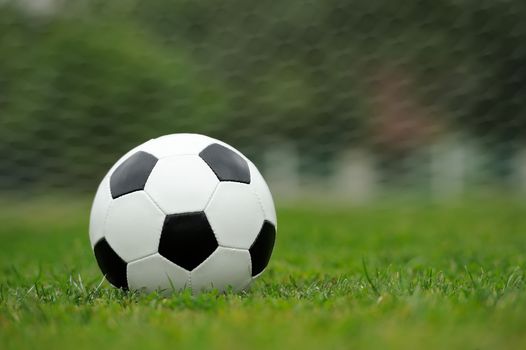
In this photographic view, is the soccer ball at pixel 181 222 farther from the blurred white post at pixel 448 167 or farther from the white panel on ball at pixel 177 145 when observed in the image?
the blurred white post at pixel 448 167

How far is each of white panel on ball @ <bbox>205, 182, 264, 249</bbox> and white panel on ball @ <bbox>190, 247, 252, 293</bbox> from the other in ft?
0.12

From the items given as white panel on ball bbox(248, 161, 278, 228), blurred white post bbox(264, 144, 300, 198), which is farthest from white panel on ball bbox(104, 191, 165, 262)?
blurred white post bbox(264, 144, 300, 198)

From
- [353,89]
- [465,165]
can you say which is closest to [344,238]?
[353,89]

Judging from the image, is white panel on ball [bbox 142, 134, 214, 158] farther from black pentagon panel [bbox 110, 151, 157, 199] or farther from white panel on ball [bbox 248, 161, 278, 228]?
white panel on ball [bbox 248, 161, 278, 228]

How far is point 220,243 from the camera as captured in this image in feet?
8.71

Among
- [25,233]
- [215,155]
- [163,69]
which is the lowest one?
[25,233]

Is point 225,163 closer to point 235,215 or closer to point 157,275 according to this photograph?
point 235,215

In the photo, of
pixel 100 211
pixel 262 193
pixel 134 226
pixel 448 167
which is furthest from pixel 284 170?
pixel 134 226

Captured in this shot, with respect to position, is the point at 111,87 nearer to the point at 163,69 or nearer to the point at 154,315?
the point at 163,69

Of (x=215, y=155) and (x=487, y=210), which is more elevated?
(x=215, y=155)

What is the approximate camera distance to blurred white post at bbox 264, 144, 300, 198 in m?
16.2

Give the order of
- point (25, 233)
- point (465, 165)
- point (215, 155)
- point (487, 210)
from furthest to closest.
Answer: point (465, 165), point (487, 210), point (25, 233), point (215, 155)

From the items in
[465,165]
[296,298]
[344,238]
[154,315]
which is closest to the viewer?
[154,315]

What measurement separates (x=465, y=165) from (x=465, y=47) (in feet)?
18.4
